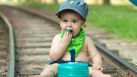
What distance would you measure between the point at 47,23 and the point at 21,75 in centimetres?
785

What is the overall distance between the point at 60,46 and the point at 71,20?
11.9 inches

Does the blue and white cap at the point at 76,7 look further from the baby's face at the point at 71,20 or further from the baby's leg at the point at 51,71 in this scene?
the baby's leg at the point at 51,71

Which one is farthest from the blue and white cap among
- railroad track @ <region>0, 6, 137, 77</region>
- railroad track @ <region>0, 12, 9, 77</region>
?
railroad track @ <region>0, 12, 9, 77</region>

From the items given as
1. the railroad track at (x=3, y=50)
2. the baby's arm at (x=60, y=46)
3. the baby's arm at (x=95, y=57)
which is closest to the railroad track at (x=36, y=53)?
the railroad track at (x=3, y=50)

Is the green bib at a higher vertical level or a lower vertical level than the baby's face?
lower

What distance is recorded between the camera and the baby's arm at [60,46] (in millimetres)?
4820

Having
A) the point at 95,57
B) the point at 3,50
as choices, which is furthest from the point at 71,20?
the point at 3,50

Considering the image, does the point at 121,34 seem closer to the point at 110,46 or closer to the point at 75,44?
the point at 110,46

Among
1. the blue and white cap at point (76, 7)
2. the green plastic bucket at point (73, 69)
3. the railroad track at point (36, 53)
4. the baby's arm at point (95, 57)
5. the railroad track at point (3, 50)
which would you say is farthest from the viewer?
the railroad track at point (3, 50)

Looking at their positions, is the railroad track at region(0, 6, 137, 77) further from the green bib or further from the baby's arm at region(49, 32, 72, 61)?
the baby's arm at region(49, 32, 72, 61)

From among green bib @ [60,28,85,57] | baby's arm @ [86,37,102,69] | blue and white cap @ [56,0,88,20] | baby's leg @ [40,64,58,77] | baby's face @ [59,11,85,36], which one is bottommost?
baby's leg @ [40,64,58,77]

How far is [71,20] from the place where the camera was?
15.9 feet

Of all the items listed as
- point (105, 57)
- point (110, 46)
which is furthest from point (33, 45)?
point (105, 57)

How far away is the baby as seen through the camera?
→ 189 inches
